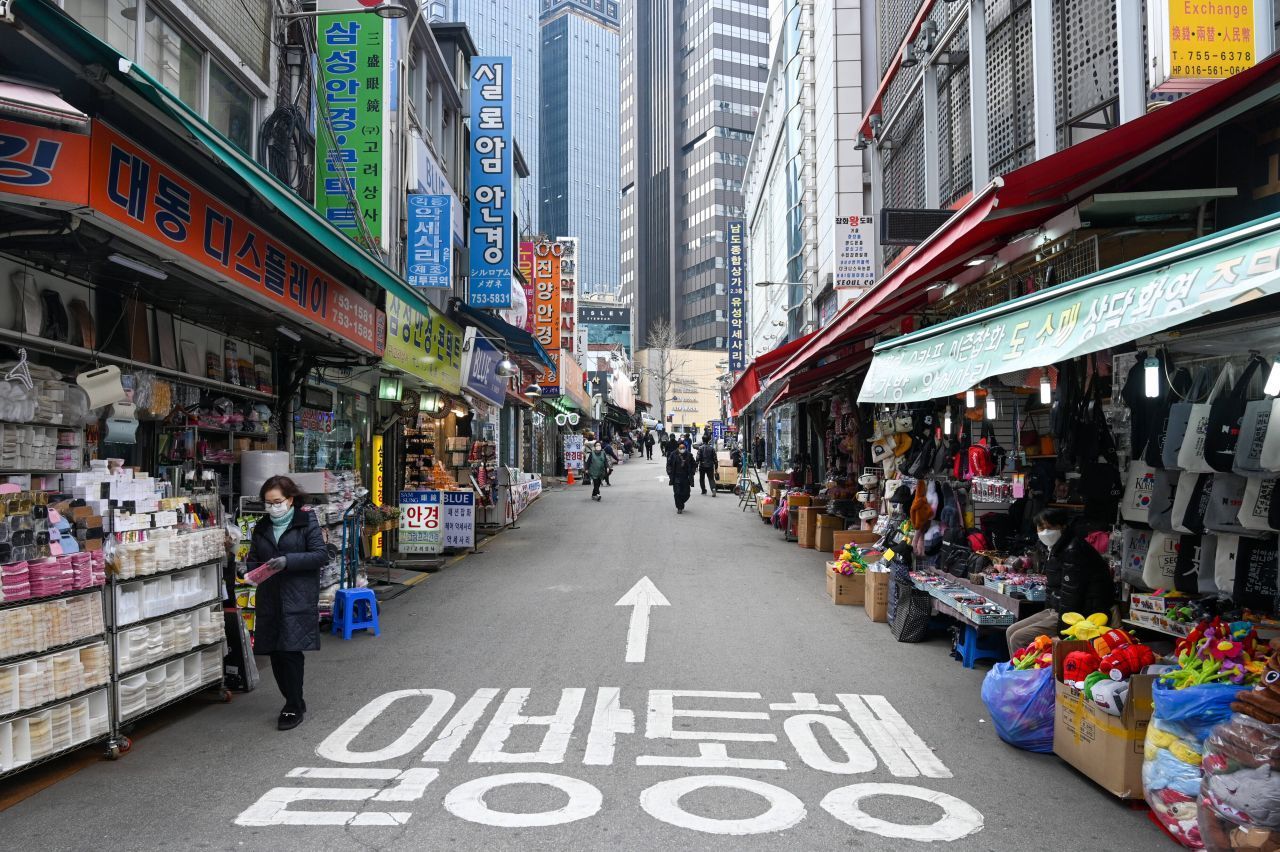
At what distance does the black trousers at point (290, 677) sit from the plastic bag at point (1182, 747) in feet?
17.6

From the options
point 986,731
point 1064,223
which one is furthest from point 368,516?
point 1064,223

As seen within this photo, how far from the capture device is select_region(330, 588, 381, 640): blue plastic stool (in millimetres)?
8484

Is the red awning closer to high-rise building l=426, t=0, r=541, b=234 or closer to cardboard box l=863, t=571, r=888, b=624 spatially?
cardboard box l=863, t=571, r=888, b=624

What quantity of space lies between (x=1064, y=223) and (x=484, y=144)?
13054mm

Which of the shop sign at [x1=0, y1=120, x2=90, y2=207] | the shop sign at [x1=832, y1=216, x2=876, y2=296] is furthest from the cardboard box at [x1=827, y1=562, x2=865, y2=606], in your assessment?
the shop sign at [x1=0, y1=120, x2=90, y2=207]

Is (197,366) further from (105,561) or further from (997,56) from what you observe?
(997,56)

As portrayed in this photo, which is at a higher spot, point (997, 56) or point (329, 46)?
point (329, 46)

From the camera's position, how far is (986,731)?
5727mm

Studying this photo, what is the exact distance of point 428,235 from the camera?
47.8ft

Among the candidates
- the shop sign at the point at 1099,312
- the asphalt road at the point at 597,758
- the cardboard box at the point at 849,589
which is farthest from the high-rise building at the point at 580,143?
the shop sign at the point at 1099,312

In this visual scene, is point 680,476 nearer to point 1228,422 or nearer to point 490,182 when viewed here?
point 490,182

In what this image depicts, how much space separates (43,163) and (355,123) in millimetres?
8066

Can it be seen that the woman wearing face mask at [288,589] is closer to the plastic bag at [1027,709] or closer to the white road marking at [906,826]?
the white road marking at [906,826]

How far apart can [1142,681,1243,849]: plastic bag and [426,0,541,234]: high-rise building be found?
134 m
